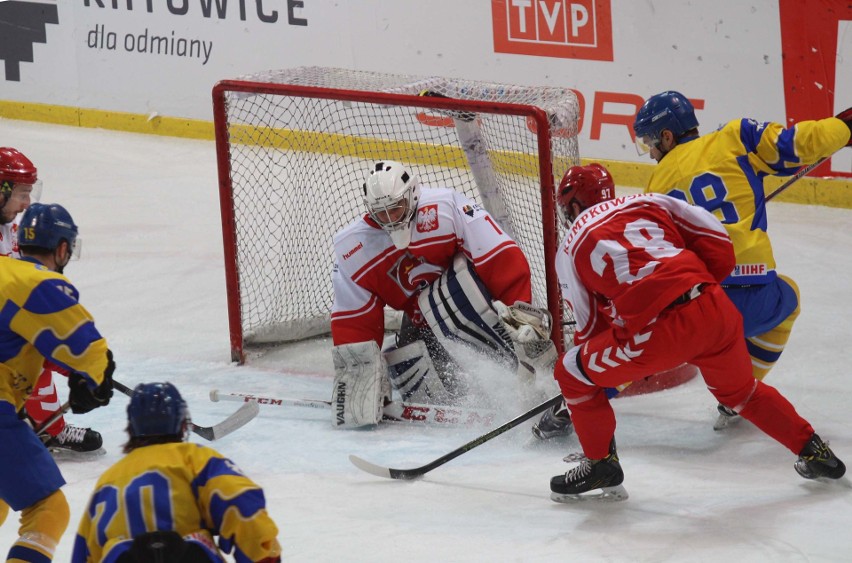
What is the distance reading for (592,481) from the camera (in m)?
3.46

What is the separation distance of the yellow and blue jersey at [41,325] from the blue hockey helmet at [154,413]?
61 cm

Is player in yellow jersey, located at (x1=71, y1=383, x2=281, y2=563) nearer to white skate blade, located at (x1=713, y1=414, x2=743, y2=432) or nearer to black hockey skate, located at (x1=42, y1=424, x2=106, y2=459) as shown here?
black hockey skate, located at (x1=42, y1=424, x2=106, y2=459)

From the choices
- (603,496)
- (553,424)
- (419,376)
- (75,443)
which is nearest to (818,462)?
(603,496)

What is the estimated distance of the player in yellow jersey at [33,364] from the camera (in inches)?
113

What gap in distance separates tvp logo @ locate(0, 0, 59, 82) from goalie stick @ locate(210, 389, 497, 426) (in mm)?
4921

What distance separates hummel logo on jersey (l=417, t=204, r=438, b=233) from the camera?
14.2 ft

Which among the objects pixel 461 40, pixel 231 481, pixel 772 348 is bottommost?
pixel 772 348

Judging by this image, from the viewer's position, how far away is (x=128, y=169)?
8.07 meters

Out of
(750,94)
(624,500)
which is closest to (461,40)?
(750,94)

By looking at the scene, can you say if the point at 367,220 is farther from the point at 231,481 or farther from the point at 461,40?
the point at 461,40

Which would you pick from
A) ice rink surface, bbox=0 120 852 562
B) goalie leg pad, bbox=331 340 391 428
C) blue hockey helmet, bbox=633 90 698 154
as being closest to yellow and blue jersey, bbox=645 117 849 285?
blue hockey helmet, bbox=633 90 698 154

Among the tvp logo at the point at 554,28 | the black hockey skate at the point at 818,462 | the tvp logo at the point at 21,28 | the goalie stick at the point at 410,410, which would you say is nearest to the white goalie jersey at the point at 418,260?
the goalie stick at the point at 410,410

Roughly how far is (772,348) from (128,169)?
509cm

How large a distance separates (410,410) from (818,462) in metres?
1.46
